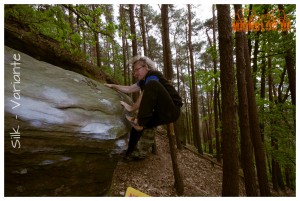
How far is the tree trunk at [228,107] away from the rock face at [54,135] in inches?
91.2

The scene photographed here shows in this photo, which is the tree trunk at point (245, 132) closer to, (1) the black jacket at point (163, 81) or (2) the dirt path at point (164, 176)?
(2) the dirt path at point (164, 176)

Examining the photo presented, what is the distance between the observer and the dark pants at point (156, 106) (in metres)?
3.57

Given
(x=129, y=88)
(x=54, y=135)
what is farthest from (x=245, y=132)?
(x=54, y=135)

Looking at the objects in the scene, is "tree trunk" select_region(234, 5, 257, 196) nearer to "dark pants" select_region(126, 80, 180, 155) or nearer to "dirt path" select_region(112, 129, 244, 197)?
"dirt path" select_region(112, 129, 244, 197)

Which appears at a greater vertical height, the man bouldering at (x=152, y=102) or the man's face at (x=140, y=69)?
the man's face at (x=140, y=69)

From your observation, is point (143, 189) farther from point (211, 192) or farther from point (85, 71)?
point (85, 71)

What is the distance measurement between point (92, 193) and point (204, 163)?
31.7ft

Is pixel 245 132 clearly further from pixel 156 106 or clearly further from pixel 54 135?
pixel 54 135

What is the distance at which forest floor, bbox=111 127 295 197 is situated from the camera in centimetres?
→ 684

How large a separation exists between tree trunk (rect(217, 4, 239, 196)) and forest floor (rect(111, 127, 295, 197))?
9.90 feet

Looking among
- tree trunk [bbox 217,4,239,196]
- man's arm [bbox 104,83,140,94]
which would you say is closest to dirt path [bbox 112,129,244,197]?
tree trunk [bbox 217,4,239,196]

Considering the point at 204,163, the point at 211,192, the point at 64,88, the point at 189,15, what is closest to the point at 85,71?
the point at 64,88

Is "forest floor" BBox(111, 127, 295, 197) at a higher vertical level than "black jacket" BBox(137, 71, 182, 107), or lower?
lower

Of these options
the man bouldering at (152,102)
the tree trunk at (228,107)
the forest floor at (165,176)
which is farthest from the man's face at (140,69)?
the forest floor at (165,176)
